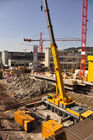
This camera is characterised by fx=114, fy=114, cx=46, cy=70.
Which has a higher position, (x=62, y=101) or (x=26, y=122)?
(x=62, y=101)

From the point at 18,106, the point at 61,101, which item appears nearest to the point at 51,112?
the point at 61,101

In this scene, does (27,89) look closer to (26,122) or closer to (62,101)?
(62,101)

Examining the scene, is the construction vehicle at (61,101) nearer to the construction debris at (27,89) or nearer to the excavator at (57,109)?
the excavator at (57,109)

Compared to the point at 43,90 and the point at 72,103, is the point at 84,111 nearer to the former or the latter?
the point at 72,103

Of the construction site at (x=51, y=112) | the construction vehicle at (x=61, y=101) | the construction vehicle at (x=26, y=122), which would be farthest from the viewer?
the construction vehicle at (x=61, y=101)

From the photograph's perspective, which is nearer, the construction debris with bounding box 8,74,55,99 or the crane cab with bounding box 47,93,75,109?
the crane cab with bounding box 47,93,75,109

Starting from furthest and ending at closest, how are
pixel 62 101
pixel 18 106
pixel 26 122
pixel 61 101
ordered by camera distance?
pixel 18 106, pixel 61 101, pixel 62 101, pixel 26 122

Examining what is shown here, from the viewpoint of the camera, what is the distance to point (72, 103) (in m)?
15.2

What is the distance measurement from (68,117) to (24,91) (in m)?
14.4

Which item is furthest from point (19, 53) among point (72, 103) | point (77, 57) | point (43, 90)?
point (72, 103)

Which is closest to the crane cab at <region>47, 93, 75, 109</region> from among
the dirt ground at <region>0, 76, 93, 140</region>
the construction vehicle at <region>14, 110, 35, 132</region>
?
the dirt ground at <region>0, 76, 93, 140</region>

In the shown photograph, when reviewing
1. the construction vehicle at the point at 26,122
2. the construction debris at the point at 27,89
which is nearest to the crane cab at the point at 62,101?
the construction vehicle at the point at 26,122

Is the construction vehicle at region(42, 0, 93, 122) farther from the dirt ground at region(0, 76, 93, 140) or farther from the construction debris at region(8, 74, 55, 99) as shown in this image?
the construction debris at region(8, 74, 55, 99)

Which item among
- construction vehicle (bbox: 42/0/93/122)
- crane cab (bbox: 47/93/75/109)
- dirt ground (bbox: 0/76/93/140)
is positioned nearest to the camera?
dirt ground (bbox: 0/76/93/140)
